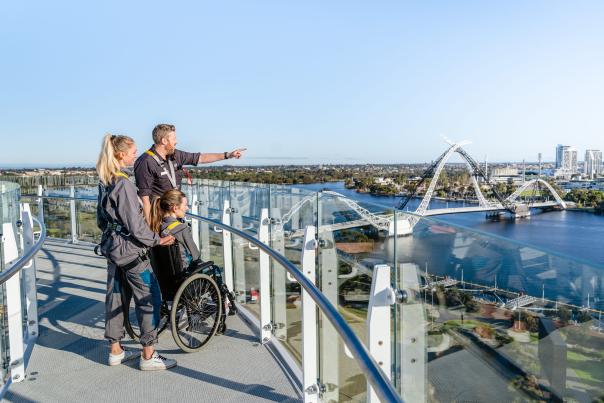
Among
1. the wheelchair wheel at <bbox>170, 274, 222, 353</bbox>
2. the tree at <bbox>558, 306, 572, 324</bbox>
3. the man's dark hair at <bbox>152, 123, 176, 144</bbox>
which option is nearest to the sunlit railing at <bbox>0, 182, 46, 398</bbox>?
the wheelchair wheel at <bbox>170, 274, 222, 353</bbox>

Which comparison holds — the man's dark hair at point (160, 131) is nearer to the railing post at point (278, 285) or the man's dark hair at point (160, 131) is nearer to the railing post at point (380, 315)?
the railing post at point (278, 285)

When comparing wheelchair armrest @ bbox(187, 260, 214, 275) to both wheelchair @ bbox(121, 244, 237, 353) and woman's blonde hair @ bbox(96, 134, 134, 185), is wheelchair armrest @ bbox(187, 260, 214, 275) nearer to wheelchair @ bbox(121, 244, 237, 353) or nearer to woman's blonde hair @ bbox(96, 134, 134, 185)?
wheelchair @ bbox(121, 244, 237, 353)

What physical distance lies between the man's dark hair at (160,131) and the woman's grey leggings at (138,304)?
852mm

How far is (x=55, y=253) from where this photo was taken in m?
5.94

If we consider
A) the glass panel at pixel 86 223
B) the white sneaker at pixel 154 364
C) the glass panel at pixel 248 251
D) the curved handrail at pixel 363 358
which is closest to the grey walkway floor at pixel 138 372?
the white sneaker at pixel 154 364

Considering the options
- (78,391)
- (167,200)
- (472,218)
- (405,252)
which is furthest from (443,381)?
(472,218)

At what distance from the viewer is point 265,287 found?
3.04 meters

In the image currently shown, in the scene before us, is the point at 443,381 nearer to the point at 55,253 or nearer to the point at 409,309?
the point at 409,309

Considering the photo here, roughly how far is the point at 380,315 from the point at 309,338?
710mm

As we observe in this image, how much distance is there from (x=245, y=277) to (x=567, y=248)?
119 feet

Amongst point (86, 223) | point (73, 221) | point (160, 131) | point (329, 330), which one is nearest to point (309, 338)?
point (329, 330)

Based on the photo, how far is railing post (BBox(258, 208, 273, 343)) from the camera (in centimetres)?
293

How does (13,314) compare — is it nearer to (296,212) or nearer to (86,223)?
(296,212)

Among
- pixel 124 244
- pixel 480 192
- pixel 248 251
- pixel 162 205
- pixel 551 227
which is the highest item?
pixel 162 205
